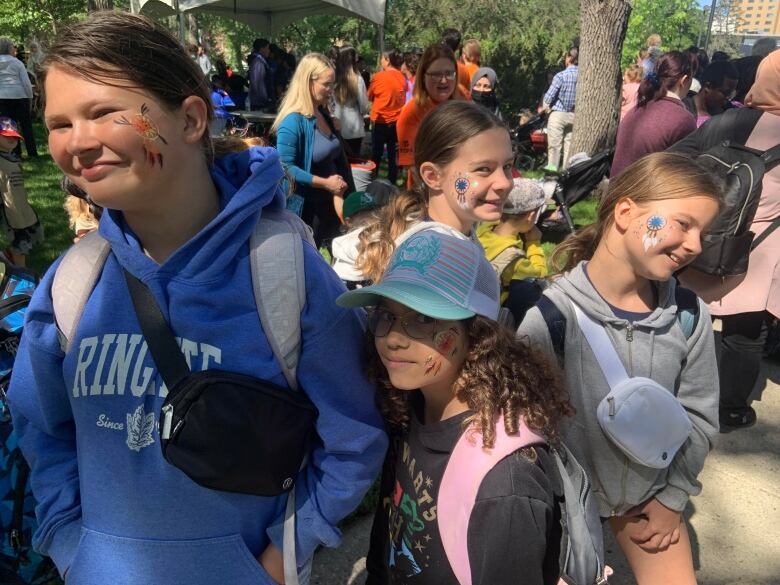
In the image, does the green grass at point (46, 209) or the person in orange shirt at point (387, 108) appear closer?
the green grass at point (46, 209)

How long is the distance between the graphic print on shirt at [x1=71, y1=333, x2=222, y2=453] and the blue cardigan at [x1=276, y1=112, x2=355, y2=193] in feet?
10.0

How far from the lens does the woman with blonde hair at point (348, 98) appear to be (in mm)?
7363

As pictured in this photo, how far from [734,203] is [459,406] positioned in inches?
86.7

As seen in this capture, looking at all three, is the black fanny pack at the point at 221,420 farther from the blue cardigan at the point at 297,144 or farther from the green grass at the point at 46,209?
the green grass at the point at 46,209

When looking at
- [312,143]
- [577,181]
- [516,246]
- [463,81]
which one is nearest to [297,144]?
[312,143]

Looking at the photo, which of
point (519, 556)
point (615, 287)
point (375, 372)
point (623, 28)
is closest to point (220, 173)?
point (375, 372)

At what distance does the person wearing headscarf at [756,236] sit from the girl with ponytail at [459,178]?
1.51 m

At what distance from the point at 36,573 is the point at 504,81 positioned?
580 inches

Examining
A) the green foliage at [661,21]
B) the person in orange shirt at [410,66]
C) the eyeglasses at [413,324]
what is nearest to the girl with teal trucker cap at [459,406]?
the eyeglasses at [413,324]

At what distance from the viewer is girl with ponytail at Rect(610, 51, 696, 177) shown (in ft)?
15.2

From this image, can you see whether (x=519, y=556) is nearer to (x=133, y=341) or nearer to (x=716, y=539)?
(x=133, y=341)

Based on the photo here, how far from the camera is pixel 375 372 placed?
1.46 meters

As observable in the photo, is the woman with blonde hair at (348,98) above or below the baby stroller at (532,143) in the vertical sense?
above

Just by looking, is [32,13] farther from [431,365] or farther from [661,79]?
[431,365]
